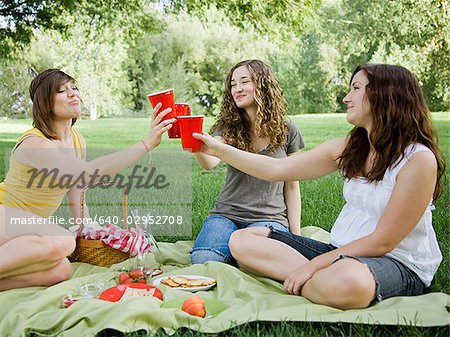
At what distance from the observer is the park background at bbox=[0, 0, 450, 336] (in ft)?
26.5

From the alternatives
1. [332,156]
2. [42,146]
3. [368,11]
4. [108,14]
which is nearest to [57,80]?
[42,146]

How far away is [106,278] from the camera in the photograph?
10.7ft

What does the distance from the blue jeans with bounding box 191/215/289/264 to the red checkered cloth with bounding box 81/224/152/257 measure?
348mm

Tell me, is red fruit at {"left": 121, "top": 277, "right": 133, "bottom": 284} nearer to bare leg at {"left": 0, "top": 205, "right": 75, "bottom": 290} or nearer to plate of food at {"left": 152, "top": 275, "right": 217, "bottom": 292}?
plate of food at {"left": 152, "top": 275, "right": 217, "bottom": 292}

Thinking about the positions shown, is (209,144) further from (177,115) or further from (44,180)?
(44,180)

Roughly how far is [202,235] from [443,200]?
3.02m

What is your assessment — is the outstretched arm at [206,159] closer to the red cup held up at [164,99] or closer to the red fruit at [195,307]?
the red cup held up at [164,99]

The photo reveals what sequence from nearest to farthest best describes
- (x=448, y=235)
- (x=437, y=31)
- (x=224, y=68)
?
(x=448, y=235), (x=437, y=31), (x=224, y=68)

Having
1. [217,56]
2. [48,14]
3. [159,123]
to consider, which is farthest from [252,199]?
[217,56]

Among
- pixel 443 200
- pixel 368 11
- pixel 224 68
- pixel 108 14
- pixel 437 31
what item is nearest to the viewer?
pixel 443 200

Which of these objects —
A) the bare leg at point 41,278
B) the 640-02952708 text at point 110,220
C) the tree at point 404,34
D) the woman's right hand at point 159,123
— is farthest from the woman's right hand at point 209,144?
the tree at point 404,34

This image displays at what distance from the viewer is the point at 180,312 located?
249 centimetres

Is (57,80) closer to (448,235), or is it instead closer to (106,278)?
(106,278)

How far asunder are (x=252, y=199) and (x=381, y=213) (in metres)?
1.06
